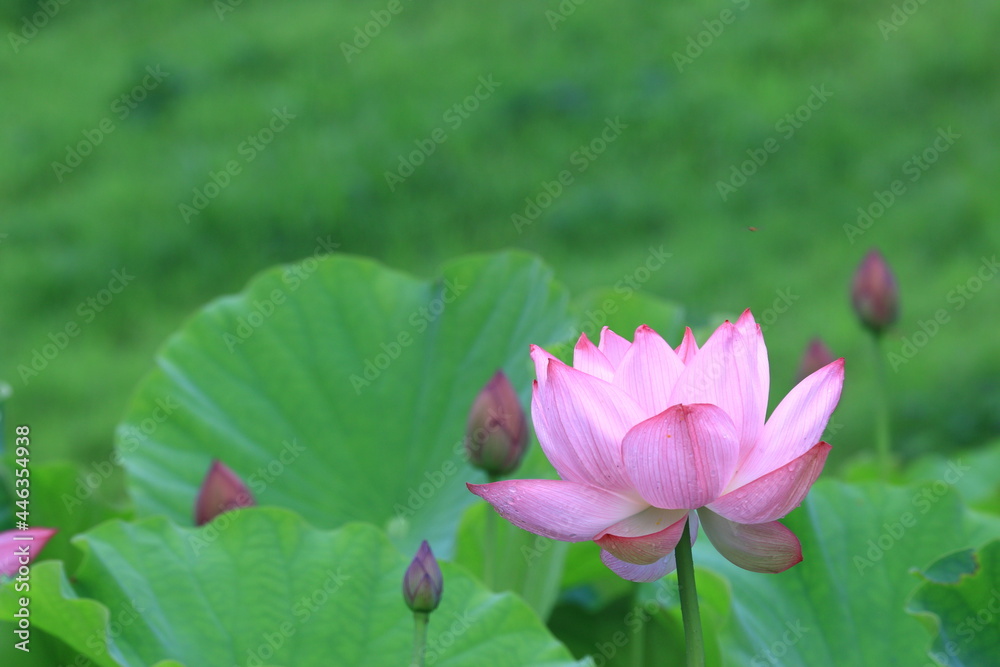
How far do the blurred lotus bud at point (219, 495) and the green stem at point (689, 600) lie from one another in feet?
1.43

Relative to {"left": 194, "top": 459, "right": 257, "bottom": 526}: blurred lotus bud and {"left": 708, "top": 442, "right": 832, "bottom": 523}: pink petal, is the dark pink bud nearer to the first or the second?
{"left": 194, "top": 459, "right": 257, "bottom": 526}: blurred lotus bud

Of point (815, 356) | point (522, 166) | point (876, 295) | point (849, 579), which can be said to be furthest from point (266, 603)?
point (522, 166)

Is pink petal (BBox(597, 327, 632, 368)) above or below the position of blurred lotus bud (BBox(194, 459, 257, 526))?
above

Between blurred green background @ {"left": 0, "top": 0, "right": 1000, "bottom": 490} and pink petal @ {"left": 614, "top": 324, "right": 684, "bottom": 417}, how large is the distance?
6.10 ft

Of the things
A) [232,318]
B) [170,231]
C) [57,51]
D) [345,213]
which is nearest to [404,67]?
[345,213]

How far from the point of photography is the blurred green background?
2.46 meters

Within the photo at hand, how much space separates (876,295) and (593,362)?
24.1 inches

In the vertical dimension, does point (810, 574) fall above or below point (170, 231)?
above

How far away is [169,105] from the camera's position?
3.28 metres

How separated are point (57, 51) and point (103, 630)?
3348 millimetres

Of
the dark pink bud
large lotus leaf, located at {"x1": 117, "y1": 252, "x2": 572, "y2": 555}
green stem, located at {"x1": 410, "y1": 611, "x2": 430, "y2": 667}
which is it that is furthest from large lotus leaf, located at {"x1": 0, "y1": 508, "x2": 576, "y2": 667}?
large lotus leaf, located at {"x1": 117, "y1": 252, "x2": 572, "y2": 555}

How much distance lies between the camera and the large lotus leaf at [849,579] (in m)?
0.72

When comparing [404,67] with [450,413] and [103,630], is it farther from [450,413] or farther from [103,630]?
[103,630]

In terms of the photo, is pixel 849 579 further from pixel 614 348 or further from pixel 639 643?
pixel 614 348
